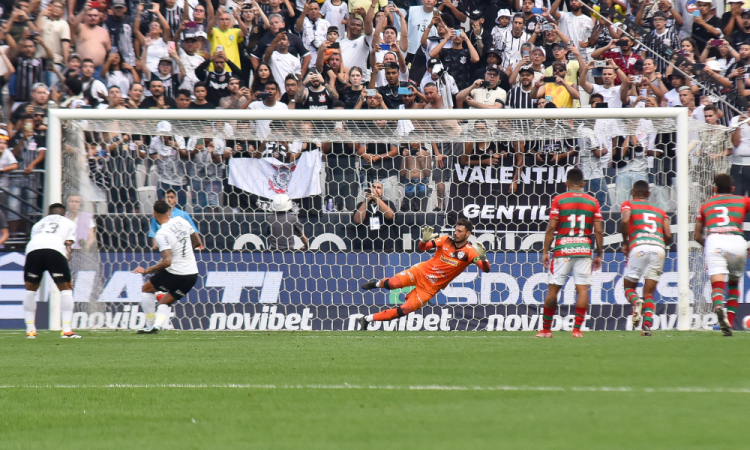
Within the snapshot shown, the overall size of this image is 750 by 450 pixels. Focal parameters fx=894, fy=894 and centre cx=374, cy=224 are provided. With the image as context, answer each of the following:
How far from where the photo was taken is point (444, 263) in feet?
39.3

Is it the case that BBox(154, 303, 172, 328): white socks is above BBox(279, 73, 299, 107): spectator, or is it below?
below

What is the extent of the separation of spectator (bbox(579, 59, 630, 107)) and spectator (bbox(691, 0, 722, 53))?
5.65 ft

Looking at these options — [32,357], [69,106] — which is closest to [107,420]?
[32,357]

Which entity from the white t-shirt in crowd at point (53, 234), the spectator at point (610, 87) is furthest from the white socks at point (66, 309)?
the spectator at point (610, 87)

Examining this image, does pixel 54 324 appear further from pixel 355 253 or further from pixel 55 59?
pixel 55 59

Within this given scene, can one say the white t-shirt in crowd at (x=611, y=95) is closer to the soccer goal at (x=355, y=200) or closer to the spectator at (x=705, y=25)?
the spectator at (x=705, y=25)

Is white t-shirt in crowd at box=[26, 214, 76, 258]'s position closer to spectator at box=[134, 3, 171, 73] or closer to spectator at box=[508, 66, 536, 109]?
spectator at box=[134, 3, 171, 73]

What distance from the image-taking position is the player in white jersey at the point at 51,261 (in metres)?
11.2

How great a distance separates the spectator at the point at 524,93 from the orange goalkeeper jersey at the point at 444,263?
4.00 metres

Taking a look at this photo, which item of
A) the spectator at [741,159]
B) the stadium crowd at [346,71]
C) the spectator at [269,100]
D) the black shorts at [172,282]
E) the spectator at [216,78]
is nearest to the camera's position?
the black shorts at [172,282]

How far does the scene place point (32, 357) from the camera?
8539 millimetres

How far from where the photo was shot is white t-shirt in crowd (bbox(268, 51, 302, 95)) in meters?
16.0

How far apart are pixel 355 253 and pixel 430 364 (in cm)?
580

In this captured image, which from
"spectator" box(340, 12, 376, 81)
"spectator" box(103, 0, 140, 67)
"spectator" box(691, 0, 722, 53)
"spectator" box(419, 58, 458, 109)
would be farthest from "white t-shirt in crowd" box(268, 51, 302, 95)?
"spectator" box(691, 0, 722, 53)
